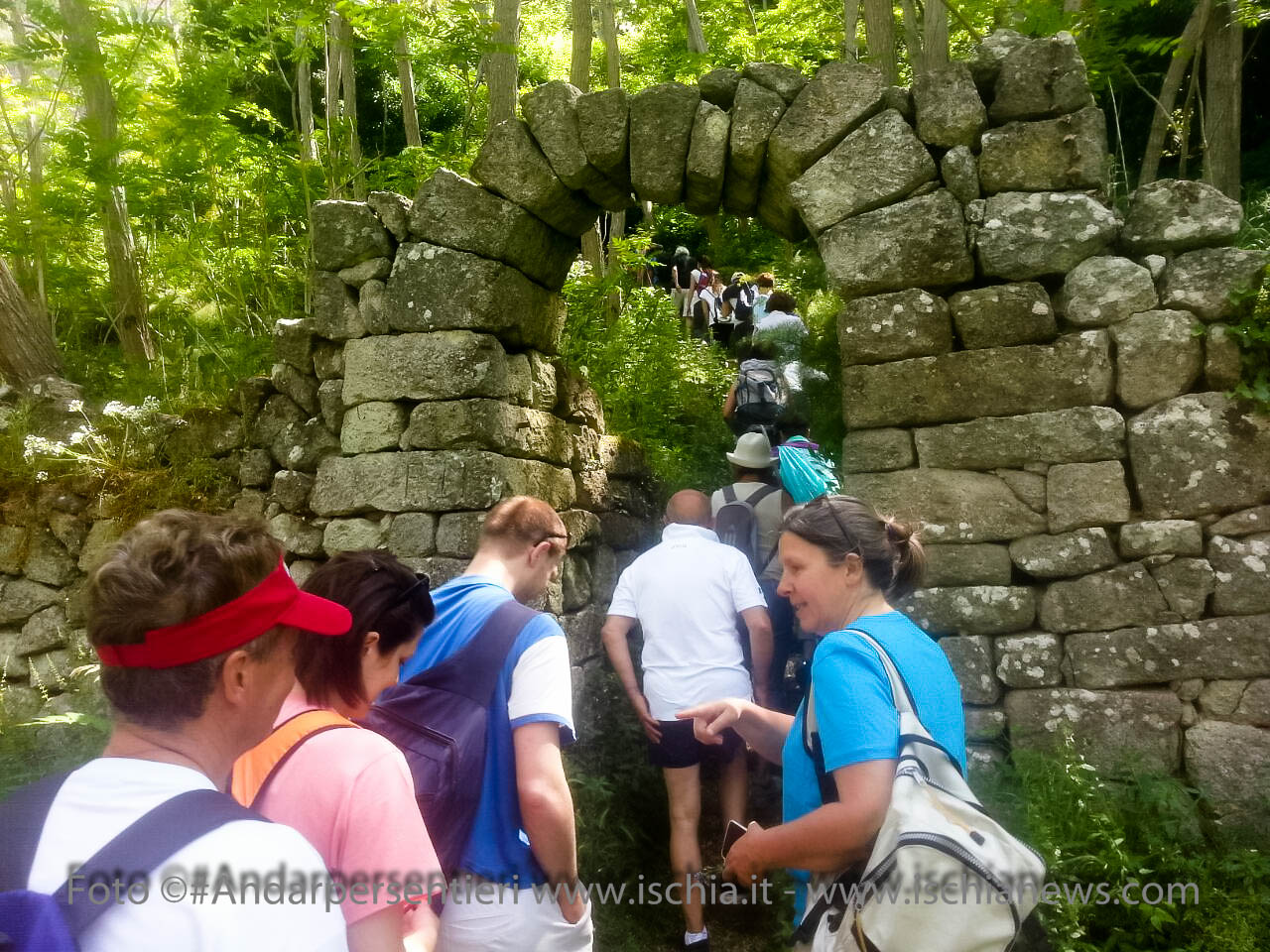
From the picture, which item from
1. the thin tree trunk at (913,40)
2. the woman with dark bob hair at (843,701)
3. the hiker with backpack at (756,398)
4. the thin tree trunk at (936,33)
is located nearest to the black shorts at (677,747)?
the woman with dark bob hair at (843,701)

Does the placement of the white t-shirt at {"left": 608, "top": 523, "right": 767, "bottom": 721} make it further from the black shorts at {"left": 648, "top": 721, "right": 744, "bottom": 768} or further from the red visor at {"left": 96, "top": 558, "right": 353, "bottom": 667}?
the red visor at {"left": 96, "top": 558, "right": 353, "bottom": 667}

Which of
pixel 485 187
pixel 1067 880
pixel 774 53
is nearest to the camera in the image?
pixel 1067 880

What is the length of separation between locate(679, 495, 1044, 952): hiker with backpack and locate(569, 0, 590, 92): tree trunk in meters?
6.88

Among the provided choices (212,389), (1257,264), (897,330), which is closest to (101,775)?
(897,330)

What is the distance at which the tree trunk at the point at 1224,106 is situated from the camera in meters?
6.08

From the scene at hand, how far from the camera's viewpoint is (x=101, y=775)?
1129 mm

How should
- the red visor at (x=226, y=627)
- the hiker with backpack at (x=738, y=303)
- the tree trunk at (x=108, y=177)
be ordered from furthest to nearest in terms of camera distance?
1. the hiker with backpack at (x=738, y=303)
2. the tree trunk at (x=108, y=177)
3. the red visor at (x=226, y=627)

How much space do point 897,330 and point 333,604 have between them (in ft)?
9.39

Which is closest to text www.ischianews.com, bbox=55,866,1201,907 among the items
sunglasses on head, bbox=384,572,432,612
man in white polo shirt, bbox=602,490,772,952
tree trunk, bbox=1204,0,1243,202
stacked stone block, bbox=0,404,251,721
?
sunglasses on head, bbox=384,572,432,612

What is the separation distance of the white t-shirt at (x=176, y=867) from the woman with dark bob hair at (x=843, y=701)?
90 cm

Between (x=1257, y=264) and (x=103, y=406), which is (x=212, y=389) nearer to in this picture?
(x=103, y=406)

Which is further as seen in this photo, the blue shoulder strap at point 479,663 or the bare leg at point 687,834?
the bare leg at point 687,834

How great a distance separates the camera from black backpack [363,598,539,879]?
192 centimetres

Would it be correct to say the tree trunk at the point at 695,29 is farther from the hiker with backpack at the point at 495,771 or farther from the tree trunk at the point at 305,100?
the hiker with backpack at the point at 495,771
